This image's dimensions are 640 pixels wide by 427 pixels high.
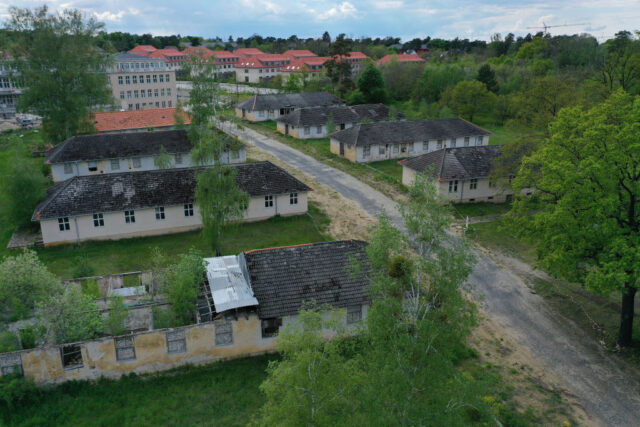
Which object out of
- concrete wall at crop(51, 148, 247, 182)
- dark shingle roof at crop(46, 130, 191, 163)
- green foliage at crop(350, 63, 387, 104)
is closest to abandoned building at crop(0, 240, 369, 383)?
concrete wall at crop(51, 148, 247, 182)

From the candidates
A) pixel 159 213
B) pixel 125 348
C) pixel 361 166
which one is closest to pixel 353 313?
pixel 125 348

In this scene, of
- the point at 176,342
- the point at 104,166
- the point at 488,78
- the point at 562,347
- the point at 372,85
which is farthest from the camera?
the point at 372,85

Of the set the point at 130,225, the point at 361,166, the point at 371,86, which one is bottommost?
the point at 130,225

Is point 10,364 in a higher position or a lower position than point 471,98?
lower

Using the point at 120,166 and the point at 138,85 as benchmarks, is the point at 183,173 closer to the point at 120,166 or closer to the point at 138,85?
the point at 120,166

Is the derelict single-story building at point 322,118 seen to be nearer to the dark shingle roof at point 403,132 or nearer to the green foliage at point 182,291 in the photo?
the dark shingle roof at point 403,132

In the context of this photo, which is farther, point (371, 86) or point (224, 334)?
point (371, 86)

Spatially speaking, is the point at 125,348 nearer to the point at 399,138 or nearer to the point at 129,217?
the point at 129,217
